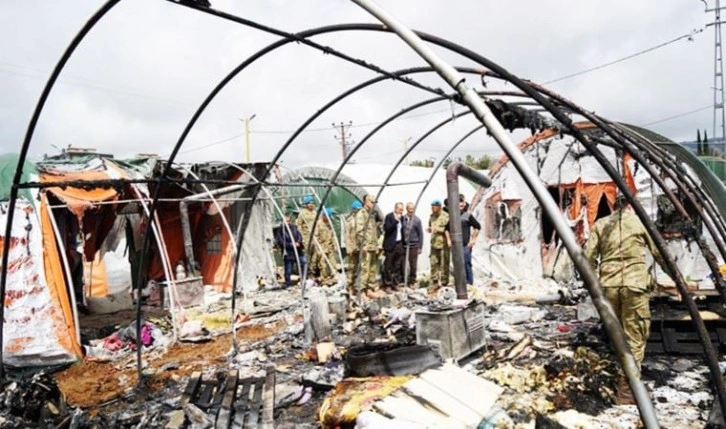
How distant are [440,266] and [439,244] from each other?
0.63m

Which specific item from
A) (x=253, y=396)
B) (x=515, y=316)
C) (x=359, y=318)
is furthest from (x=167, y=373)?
(x=515, y=316)

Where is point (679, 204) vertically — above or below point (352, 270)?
above

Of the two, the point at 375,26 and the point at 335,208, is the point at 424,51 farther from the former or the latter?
the point at 335,208

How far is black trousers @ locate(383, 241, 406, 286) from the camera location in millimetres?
13305

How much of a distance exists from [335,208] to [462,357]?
1329 cm

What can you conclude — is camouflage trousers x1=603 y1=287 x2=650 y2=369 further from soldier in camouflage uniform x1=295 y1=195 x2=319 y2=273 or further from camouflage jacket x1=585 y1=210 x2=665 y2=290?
soldier in camouflage uniform x1=295 y1=195 x2=319 y2=273

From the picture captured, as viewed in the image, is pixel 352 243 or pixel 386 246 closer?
pixel 352 243

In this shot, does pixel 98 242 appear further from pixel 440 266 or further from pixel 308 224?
pixel 440 266

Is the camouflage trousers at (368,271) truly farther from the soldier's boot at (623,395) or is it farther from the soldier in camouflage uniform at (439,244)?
the soldier's boot at (623,395)

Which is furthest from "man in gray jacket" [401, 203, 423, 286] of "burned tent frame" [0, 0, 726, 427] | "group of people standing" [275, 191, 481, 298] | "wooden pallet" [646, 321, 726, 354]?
"wooden pallet" [646, 321, 726, 354]

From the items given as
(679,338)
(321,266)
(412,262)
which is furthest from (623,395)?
(321,266)

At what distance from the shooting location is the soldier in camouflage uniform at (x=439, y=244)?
40.4 feet

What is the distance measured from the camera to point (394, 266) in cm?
1348

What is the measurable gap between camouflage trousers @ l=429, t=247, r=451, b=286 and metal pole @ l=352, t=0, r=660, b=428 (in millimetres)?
9885
